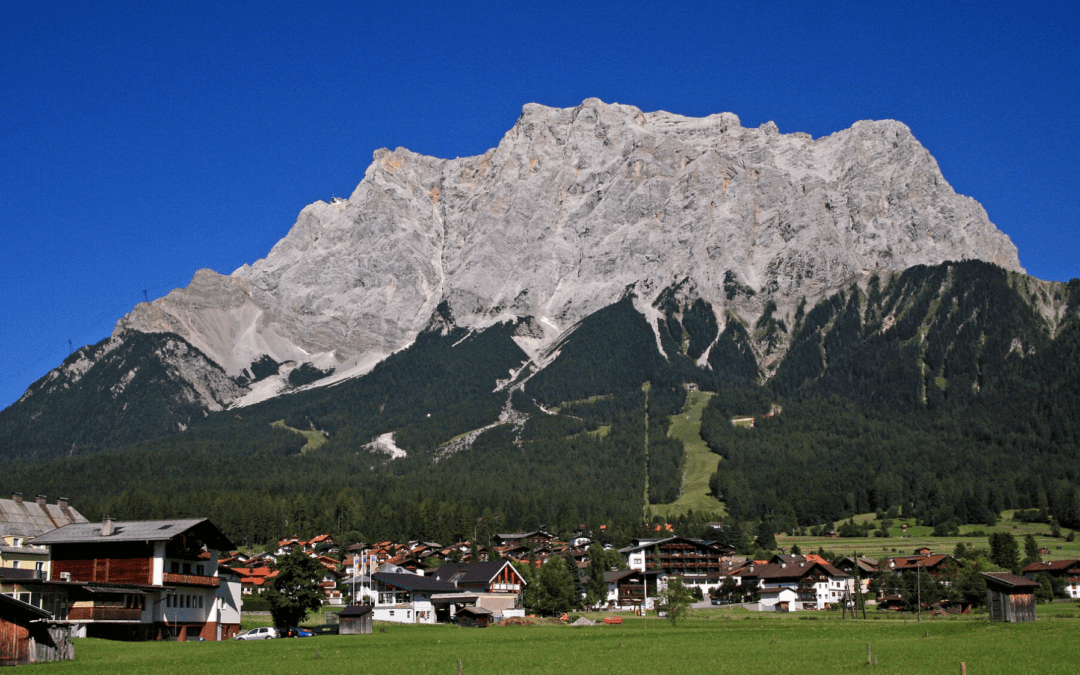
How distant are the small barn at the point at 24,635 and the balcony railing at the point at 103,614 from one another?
16709 mm

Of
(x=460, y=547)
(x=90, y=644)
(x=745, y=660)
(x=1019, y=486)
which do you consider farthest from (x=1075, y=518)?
(x=90, y=644)

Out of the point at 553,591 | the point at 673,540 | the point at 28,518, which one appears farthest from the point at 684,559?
the point at 28,518

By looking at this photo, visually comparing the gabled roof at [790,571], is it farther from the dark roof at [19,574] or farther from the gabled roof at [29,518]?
the dark roof at [19,574]

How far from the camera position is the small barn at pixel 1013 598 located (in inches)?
2889

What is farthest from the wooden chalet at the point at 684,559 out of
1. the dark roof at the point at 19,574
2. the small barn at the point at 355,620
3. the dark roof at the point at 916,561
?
the dark roof at the point at 19,574

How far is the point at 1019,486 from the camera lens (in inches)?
7584

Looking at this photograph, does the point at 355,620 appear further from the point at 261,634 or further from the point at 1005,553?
the point at 1005,553

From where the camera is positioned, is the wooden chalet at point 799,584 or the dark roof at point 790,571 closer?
the wooden chalet at point 799,584

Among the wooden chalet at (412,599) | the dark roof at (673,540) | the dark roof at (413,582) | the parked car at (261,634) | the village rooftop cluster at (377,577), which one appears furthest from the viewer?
the dark roof at (673,540)

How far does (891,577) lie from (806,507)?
268ft

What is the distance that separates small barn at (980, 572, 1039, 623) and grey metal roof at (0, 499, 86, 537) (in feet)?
238

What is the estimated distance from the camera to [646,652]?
173 feet

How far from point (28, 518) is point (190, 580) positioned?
59.8 ft

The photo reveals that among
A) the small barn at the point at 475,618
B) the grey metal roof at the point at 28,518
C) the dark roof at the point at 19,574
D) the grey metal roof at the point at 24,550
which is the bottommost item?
the small barn at the point at 475,618
